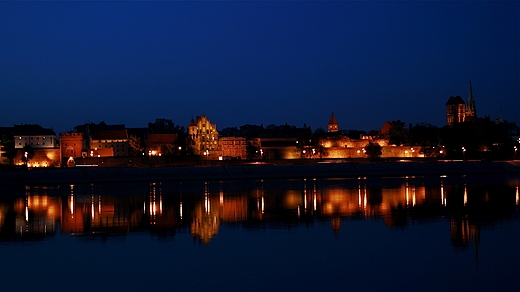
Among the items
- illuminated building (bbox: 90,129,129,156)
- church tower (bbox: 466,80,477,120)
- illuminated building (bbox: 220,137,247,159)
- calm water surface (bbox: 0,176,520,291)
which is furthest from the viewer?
church tower (bbox: 466,80,477,120)

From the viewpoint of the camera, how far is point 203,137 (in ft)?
365

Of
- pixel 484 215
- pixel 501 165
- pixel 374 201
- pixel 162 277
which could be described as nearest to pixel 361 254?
pixel 162 277

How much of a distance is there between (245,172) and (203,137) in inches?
1725

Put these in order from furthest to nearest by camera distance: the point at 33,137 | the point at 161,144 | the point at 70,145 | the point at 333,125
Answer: the point at 333,125 < the point at 161,144 < the point at 33,137 < the point at 70,145

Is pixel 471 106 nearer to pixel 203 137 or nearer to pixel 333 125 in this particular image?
pixel 333 125

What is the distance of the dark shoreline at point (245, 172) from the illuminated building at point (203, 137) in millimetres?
40394

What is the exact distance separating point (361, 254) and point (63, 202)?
24.2 meters

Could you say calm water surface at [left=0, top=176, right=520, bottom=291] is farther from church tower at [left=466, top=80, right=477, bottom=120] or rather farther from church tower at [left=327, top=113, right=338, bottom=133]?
church tower at [left=466, top=80, right=477, bottom=120]

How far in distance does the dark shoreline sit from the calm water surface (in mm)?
25696

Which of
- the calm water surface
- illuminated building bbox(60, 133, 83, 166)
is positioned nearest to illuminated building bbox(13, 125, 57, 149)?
illuminated building bbox(60, 133, 83, 166)

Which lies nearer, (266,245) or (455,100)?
(266,245)

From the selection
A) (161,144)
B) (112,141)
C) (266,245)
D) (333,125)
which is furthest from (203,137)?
(266,245)

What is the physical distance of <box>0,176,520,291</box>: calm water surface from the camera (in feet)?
52.8

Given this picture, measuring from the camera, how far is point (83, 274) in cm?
1738
